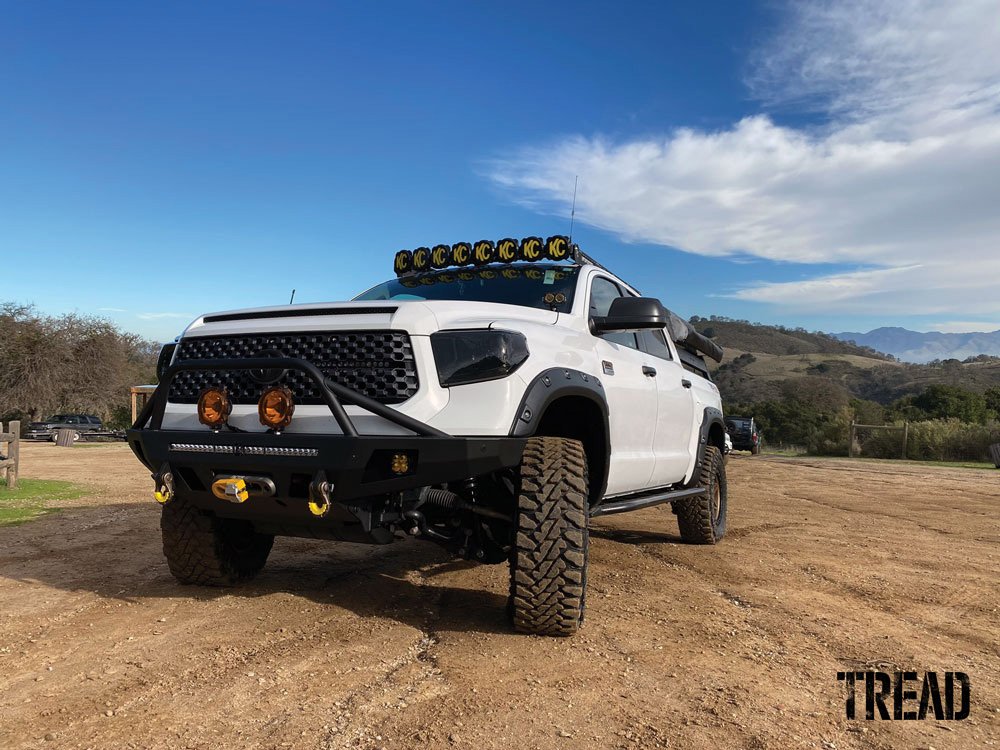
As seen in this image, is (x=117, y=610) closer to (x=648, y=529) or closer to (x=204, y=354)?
(x=204, y=354)

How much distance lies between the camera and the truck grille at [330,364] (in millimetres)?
3230

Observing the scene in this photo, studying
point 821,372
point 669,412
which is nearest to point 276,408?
point 669,412

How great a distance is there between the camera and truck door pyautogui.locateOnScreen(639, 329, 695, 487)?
512 cm

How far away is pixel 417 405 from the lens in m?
3.16

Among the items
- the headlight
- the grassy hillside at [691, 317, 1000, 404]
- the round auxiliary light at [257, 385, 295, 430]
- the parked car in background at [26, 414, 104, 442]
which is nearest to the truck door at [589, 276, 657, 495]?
the headlight

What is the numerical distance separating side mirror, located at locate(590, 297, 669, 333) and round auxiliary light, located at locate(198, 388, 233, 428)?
210cm

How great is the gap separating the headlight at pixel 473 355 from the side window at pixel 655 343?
2399 mm

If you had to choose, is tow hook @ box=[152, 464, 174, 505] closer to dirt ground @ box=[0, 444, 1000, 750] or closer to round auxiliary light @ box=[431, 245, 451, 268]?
dirt ground @ box=[0, 444, 1000, 750]

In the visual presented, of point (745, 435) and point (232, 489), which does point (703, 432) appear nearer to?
point (232, 489)

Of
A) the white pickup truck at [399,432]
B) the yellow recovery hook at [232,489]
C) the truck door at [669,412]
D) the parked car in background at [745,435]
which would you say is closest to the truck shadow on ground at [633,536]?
the truck door at [669,412]

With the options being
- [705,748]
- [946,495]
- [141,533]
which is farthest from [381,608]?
[946,495]

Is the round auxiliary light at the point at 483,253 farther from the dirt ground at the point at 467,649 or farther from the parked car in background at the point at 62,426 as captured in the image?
the parked car in background at the point at 62,426

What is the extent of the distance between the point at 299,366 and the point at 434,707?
148 centimetres

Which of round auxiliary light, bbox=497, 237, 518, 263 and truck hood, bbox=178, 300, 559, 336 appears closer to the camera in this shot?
truck hood, bbox=178, 300, 559, 336
